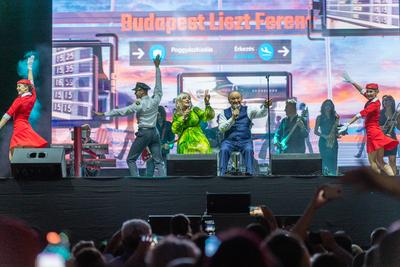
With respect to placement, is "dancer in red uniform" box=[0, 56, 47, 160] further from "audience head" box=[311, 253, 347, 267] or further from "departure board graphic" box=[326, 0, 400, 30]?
"audience head" box=[311, 253, 347, 267]

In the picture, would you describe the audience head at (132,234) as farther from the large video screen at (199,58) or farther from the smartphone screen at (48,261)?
the large video screen at (199,58)

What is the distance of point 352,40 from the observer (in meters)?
13.5

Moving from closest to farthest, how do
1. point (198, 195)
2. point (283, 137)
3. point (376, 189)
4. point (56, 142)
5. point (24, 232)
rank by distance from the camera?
point (376, 189) → point (24, 232) → point (198, 195) → point (283, 137) → point (56, 142)

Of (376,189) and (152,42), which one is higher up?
(152,42)

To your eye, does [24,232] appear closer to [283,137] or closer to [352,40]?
[283,137]

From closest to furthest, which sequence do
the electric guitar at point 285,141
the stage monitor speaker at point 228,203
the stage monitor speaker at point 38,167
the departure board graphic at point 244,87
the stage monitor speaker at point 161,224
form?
the stage monitor speaker at point 161,224
the stage monitor speaker at point 228,203
the stage monitor speaker at point 38,167
the electric guitar at point 285,141
the departure board graphic at point 244,87

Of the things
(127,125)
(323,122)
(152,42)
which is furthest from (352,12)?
(127,125)

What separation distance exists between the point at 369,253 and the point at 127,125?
408 inches

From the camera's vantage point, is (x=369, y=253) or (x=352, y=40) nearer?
(x=369, y=253)

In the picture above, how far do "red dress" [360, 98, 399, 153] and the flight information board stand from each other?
533 cm

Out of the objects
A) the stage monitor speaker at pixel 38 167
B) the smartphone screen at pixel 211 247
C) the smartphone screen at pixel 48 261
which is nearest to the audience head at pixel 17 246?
the smartphone screen at pixel 48 261

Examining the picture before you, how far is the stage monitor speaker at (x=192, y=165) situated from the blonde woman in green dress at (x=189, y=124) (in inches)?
45.6

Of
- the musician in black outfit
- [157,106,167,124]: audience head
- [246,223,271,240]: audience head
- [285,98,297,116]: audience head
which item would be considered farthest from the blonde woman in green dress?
[246,223,271,240]: audience head

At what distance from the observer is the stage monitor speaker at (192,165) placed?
8469 mm
